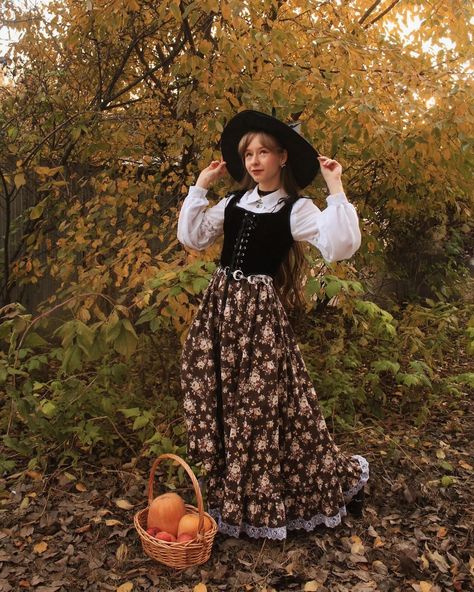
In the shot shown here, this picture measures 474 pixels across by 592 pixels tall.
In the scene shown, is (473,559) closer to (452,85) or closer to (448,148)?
(448,148)

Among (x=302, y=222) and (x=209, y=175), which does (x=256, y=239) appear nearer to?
(x=302, y=222)

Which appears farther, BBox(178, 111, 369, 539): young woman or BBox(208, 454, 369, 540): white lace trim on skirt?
BBox(208, 454, 369, 540): white lace trim on skirt

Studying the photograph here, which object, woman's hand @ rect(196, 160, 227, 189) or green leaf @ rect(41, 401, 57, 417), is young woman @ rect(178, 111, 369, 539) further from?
green leaf @ rect(41, 401, 57, 417)

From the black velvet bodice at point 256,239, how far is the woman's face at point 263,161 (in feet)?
0.40

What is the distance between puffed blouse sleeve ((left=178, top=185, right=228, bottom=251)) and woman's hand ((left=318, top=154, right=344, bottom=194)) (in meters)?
0.46

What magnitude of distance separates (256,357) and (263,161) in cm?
72

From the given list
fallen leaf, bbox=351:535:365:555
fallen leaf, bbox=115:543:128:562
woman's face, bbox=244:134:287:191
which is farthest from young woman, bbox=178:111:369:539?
fallen leaf, bbox=115:543:128:562

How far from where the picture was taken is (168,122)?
3506mm

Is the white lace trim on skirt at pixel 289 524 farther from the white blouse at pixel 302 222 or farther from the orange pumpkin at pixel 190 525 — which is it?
the white blouse at pixel 302 222

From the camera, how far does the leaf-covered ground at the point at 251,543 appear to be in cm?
210

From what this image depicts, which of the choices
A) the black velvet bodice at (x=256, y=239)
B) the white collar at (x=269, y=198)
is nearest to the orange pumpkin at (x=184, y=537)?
the black velvet bodice at (x=256, y=239)

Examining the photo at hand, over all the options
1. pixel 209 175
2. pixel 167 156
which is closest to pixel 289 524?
pixel 209 175

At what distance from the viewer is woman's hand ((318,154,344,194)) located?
194 centimetres

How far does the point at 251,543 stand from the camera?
2303 millimetres
